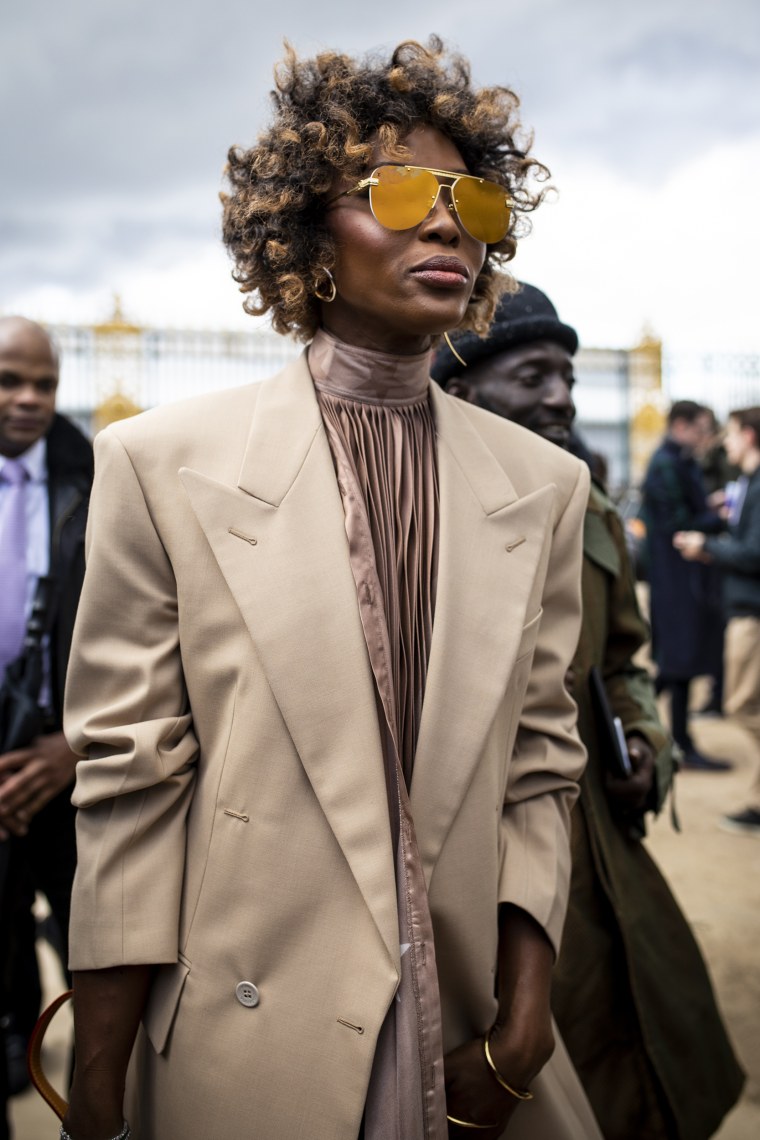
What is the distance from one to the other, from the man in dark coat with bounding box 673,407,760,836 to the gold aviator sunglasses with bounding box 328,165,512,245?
415 cm

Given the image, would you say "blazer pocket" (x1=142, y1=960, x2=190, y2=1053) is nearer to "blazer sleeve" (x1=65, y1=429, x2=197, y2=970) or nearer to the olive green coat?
"blazer sleeve" (x1=65, y1=429, x2=197, y2=970)

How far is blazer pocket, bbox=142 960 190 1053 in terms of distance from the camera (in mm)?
1599

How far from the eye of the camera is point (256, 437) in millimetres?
1677

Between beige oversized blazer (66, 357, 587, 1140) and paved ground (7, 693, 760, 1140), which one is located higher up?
beige oversized blazer (66, 357, 587, 1140)

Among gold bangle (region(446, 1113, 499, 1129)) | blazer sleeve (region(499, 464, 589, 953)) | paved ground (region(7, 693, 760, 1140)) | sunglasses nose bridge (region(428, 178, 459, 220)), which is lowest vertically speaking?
paved ground (region(7, 693, 760, 1140))

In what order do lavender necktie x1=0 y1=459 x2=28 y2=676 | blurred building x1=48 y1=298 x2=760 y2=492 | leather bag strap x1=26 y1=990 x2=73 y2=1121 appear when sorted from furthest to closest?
blurred building x1=48 y1=298 x2=760 y2=492
lavender necktie x1=0 y1=459 x2=28 y2=676
leather bag strap x1=26 y1=990 x2=73 y2=1121

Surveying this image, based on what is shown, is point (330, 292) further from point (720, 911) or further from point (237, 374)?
point (237, 374)

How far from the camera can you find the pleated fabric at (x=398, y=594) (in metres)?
1.56

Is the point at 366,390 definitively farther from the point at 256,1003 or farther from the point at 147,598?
the point at 256,1003

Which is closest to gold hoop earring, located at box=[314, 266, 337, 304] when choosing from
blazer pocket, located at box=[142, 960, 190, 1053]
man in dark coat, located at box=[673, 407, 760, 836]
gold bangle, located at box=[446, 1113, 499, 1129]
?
blazer pocket, located at box=[142, 960, 190, 1053]

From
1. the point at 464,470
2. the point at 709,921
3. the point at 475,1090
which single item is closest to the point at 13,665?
the point at 464,470

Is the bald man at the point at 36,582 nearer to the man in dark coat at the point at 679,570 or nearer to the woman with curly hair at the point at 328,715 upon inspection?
the woman with curly hair at the point at 328,715

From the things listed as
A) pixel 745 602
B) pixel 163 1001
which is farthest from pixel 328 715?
pixel 745 602

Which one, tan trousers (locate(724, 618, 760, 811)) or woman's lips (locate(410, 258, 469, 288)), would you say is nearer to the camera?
woman's lips (locate(410, 258, 469, 288))
